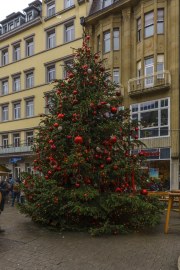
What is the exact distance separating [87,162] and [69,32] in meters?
25.0

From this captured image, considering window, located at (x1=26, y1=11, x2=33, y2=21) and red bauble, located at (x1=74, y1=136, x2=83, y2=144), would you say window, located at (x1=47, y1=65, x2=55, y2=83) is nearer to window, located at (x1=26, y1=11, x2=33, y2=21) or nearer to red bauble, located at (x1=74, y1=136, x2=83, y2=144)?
window, located at (x1=26, y1=11, x2=33, y2=21)

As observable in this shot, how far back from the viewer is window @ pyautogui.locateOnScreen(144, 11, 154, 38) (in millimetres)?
24812

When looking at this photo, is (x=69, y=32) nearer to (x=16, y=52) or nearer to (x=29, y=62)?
(x=29, y=62)

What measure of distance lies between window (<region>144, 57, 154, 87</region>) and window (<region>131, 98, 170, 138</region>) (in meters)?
1.35

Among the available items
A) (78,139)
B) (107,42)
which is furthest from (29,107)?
(78,139)

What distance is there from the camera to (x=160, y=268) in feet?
19.5

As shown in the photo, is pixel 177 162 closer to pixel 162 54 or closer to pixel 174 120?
pixel 174 120

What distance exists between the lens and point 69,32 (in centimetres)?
3209

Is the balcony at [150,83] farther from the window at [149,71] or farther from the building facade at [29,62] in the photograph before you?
the building facade at [29,62]

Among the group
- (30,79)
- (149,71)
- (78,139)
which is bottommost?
(78,139)

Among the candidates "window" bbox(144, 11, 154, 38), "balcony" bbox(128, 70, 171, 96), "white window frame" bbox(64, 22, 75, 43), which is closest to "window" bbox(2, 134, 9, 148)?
"white window frame" bbox(64, 22, 75, 43)

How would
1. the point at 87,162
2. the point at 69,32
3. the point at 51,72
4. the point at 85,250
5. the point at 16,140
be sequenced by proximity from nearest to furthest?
1. the point at 85,250
2. the point at 87,162
3. the point at 69,32
4. the point at 51,72
5. the point at 16,140

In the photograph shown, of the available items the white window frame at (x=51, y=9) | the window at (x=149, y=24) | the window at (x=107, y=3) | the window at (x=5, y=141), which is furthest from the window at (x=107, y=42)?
the window at (x=5, y=141)

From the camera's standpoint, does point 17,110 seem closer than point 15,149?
No
